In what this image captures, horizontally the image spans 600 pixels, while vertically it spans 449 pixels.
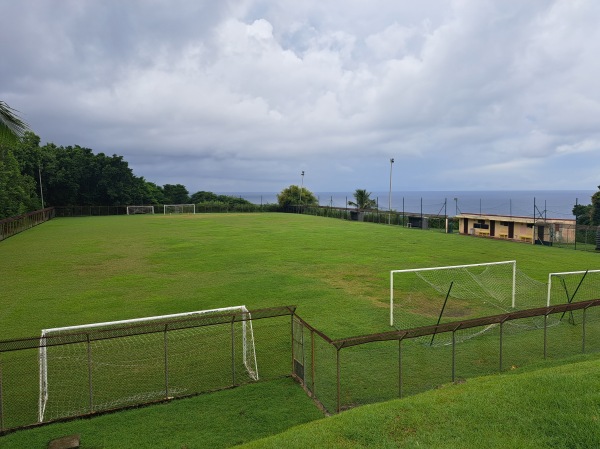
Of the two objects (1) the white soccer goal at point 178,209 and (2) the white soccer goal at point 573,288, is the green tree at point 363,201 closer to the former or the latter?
(1) the white soccer goal at point 178,209

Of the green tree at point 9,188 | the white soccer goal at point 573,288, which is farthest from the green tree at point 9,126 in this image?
the green tree at point 9,188

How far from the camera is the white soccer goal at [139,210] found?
67794 mm

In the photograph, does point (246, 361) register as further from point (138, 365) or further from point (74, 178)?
point (74, 178)

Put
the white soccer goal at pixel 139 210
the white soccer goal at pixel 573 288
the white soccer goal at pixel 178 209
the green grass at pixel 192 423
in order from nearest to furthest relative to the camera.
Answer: the green grass at pixel 192 423 → the white soccer goal at pixel 573 288 → the white soccer goal at pixel 139 210 → the white soccer goal at pixel 178 209

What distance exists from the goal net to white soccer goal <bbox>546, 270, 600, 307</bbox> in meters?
10.7

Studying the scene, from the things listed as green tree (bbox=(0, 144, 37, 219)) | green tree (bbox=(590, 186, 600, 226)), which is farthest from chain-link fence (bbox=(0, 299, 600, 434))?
green tree (bbox=(0, 144, 37, 219))

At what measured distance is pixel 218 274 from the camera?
2055 cm

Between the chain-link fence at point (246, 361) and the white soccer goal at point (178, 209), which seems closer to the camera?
the chain-link fence at point (246, 361)

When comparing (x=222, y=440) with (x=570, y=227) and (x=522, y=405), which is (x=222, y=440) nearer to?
(x=522, y=405)

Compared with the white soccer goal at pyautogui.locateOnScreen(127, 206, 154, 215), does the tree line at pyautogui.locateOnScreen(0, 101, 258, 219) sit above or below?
above

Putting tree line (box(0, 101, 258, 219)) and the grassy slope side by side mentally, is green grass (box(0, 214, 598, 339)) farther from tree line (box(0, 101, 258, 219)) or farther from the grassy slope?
tree line (box(0, 101, 258, 219))

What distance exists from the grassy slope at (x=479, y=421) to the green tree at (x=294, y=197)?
63899 mm

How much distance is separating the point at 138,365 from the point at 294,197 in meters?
61.3

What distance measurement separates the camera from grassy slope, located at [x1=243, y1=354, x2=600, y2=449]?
231 inches
